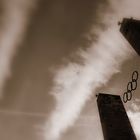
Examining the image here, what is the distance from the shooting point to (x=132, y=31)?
2273 cm

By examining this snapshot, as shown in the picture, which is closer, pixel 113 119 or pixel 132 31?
pixel 132 31

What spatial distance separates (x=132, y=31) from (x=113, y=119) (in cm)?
→ 1129

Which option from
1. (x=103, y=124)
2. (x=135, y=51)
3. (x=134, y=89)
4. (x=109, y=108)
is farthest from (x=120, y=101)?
(x=134, y=89)

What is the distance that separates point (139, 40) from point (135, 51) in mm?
1748

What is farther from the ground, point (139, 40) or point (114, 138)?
point (139, 40)

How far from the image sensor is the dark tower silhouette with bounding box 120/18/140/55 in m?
22.1

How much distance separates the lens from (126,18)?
23828 mm

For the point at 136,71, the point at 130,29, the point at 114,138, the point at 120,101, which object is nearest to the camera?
the point at 136,71

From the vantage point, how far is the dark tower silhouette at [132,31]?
22078 mm

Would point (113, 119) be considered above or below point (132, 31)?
below

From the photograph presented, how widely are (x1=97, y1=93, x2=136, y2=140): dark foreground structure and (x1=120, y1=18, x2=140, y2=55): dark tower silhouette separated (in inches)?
394

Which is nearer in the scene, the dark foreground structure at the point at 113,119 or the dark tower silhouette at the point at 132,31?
the dark tower silhouette at the point at 132,31

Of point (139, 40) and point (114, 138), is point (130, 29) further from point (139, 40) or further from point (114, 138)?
point (114, 138)

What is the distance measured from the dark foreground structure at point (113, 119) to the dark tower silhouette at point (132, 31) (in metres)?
10.0
